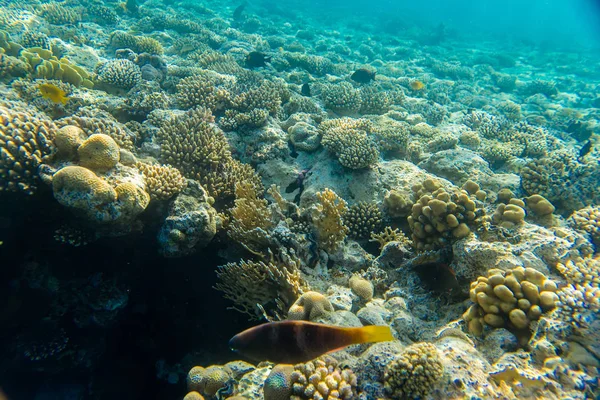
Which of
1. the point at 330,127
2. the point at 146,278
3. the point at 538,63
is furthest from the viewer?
the point at 538,63

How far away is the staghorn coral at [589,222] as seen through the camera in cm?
438

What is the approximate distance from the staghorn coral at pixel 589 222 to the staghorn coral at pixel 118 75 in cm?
1043

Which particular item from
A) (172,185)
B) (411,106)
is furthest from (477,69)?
(172,185)

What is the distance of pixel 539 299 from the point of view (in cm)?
289

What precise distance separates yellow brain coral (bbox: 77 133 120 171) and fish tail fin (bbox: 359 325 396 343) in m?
4.00

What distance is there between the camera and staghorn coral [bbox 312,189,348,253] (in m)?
4.48

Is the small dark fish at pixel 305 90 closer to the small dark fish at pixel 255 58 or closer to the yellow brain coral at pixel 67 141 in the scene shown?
the small dark fish at pixel 255 58

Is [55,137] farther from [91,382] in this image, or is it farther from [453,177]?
[453,177]

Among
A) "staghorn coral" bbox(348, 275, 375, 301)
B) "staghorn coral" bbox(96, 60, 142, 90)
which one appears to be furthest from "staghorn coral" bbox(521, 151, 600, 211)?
"staghorn coral" bbox(96, 60, 142, 90)

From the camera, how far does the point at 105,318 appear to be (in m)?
4.85

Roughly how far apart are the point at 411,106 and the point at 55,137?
12.7m

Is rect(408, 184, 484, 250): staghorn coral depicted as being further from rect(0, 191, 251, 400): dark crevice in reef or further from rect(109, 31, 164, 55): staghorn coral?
rect(109, 31, 164, 55): staghorn coral

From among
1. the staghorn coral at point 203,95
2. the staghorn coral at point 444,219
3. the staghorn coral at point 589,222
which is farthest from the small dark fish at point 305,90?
the staghorn coral at point 589,222

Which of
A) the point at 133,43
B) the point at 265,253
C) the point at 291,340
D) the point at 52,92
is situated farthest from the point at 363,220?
the point at 133,43
